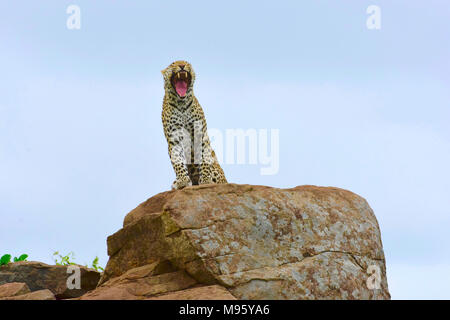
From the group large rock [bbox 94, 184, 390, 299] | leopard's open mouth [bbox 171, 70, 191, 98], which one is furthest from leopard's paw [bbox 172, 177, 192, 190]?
leopard's open mouth [bbox 171, 70, 191, 98]

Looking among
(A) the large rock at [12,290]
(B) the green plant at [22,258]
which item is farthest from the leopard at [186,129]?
(B) the green plant at [22,258]

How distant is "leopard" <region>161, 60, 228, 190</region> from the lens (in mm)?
12609

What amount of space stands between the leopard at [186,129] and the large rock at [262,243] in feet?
4.18

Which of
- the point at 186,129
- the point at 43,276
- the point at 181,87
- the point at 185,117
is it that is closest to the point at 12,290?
the point at 43,276

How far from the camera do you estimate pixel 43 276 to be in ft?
49.1

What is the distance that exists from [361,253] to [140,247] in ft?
13.0

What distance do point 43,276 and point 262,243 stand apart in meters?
7.01

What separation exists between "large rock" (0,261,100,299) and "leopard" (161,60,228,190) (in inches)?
156

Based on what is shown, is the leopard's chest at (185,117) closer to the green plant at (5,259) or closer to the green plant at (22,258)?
the green plant at (5,259)

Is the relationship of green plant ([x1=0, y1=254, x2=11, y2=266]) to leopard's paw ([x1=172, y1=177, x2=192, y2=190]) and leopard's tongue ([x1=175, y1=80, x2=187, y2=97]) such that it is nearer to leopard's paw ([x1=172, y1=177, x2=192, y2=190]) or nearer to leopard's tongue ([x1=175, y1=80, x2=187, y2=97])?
leopard's paw ([x1=172, y1=177, x2=192, y2=190])

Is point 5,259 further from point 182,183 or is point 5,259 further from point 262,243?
point 262,243

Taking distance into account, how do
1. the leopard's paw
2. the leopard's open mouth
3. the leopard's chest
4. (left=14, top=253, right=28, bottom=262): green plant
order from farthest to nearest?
(left=14, top=253, right=28, bottom=262): green plant, the leopard's chest, the leopard's open mouth, the leopard's paw
